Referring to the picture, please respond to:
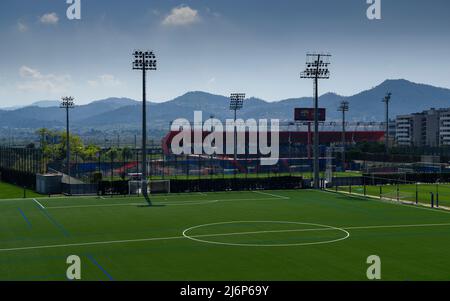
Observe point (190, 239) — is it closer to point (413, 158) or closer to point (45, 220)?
point (45, 220)

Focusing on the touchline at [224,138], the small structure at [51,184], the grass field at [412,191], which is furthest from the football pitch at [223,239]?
the touchline at [224,138]

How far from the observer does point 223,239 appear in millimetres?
30641

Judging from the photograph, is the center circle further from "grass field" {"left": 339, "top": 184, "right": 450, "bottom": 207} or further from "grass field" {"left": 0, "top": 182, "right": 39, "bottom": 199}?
"grass field" {"left": 0, "top": 182, "right": 39, "bottom": 199}

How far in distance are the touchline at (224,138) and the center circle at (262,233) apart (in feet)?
274

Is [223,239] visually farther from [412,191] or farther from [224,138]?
[224,138]

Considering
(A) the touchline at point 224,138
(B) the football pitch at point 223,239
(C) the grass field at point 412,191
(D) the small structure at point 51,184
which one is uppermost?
(A) the touchline at point 224,138

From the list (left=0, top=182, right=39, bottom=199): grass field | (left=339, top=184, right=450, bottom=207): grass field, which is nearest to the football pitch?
(left=339, top=184, right=450, bottom=207): grass field

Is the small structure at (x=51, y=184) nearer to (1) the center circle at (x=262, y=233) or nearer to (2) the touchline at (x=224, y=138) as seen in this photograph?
(1) the center circle at (x=262, y=233)

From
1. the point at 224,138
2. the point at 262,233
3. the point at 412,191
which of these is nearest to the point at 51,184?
the point at 262,233

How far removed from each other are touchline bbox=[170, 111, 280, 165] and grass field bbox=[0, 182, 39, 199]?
57.2 m

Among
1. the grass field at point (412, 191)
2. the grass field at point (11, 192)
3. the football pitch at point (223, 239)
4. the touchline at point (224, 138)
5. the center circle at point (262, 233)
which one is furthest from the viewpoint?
the touchline at point (224, 138)

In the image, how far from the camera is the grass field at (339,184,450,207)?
166 ft

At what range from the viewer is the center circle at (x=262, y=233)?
29.6 metres
